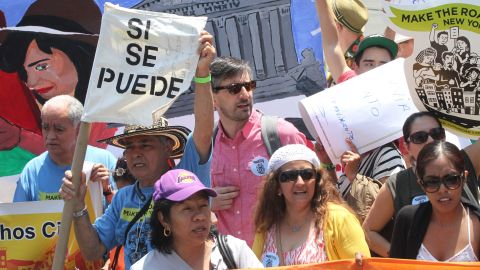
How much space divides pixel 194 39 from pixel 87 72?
3.12 metres

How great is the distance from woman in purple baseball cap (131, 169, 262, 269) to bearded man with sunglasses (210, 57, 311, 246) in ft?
3.69

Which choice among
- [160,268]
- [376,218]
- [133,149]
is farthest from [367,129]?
[160,268]

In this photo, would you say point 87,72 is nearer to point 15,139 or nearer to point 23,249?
point 15,139

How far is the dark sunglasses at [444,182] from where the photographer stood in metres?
4.29

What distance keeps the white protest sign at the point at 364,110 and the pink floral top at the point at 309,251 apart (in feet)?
3.03

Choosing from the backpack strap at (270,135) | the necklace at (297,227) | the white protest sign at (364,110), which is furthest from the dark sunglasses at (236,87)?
the necklace at (297,227)

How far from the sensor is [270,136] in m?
5.51

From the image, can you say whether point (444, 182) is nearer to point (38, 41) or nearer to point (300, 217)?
point (300, 217)

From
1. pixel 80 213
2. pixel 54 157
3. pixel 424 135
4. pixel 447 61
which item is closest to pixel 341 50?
pixel 447 61

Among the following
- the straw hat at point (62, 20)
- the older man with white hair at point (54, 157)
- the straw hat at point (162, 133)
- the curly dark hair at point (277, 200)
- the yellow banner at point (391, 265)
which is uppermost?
the straw hat at point (62, 20)

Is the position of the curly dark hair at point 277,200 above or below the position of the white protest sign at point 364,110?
below

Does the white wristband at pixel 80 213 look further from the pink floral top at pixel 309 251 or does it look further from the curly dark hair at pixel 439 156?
the curly dark hair at pixel 439 156

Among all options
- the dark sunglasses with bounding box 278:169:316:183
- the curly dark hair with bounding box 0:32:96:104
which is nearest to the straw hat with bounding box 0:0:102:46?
the curly dark hair with bounding box 0:32:96:104

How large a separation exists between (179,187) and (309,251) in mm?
693
